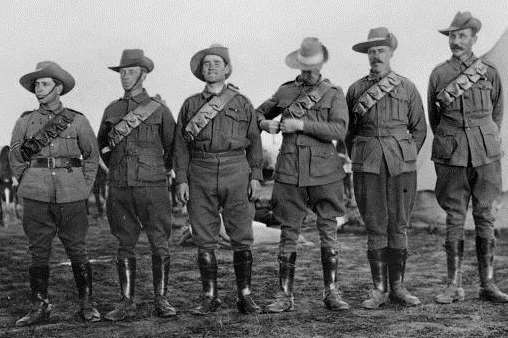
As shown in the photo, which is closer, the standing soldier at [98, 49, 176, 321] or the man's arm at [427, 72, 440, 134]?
the standing soldier at [98, 49, 176, 321]

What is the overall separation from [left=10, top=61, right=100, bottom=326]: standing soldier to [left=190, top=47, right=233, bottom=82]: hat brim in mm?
891

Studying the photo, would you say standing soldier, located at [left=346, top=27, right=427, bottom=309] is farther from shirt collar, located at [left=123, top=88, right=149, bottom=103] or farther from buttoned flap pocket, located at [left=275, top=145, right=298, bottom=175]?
shirt collar, located at [left=123, top=88, right=149, bottom=103]

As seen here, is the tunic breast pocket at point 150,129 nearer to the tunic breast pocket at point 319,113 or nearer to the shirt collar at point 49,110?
the shirt collar at point 49,110

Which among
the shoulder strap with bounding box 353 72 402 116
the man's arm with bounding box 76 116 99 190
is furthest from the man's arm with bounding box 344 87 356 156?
the man's arm with bounding box 76 116 99 190

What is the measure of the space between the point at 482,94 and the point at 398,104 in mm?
674

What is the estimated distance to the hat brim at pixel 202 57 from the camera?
15.7 feet

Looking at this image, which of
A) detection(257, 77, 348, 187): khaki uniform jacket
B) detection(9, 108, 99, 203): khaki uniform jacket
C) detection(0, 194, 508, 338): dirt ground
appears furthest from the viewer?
detection(257, 77, 348, 187): khaki uniform jacket

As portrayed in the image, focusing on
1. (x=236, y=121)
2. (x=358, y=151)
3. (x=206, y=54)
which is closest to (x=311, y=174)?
(x=358, y=151)

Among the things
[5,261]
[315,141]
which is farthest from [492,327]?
[5,261]

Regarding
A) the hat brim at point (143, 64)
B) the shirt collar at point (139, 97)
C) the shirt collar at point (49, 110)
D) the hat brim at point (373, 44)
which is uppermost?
the hat brim at point (373, 44)

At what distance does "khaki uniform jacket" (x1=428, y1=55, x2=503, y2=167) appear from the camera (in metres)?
5.05

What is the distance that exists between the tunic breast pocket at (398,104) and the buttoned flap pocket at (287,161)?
2.55 ft

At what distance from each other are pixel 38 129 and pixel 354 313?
8.43 ft

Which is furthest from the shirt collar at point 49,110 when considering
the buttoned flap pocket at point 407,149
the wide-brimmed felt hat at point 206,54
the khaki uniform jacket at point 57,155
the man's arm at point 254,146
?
the buttoned flap pocket at point 407,149
